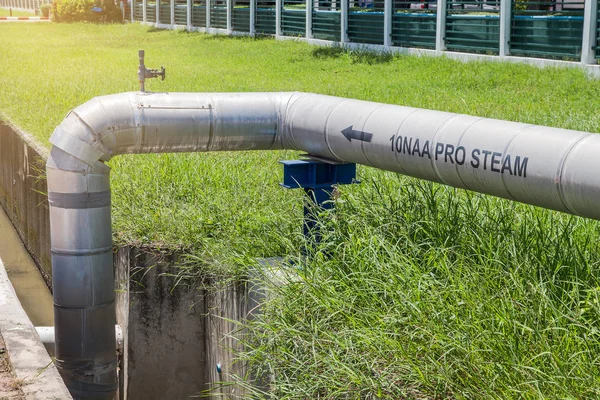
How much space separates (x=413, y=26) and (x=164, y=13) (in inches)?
750

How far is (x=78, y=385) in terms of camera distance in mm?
5664

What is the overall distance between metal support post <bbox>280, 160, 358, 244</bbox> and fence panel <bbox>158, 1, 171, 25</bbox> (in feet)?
107

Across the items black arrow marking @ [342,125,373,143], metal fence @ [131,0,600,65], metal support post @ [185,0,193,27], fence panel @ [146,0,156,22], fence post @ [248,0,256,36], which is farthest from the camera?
fence panel @ [146,0,156,22]

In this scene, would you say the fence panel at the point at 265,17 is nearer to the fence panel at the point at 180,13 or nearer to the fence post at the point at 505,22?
the fence panel at the point at 180,13

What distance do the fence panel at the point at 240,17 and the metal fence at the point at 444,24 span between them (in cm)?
3

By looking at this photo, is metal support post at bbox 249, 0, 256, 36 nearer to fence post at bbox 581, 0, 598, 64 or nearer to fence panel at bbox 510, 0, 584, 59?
fence panel at bbox 510, 0, 584, 59

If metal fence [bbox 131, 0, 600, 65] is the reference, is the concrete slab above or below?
below

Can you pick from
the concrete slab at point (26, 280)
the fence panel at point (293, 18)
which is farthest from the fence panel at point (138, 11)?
the concrete slab at point (26, 280)

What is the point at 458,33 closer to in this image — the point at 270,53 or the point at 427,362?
the point at 270,53

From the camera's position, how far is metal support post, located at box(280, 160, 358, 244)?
5.84 meters

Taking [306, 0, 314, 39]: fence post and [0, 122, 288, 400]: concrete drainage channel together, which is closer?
[0, 122, 288, 400]: concrete drainage channel

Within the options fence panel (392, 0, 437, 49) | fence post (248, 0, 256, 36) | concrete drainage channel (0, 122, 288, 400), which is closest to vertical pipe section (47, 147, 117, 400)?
concrete drainage channel (0, 122, 288, 400)

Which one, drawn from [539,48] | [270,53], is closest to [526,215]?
[539,48]

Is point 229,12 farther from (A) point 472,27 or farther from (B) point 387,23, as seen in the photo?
(A) point 472,27
